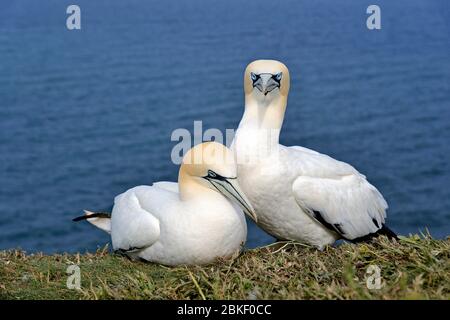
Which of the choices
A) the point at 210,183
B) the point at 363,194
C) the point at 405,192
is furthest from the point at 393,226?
the point at 210,183

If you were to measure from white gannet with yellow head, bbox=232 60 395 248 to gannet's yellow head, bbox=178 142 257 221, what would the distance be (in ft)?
1.12

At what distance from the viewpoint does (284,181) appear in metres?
6.86

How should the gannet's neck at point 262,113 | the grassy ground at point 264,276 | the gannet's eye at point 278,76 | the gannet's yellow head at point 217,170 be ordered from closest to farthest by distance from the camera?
the grassy ground at point 264,276, the gannet's yellow head at point 217,170, the gannet's eye at point 278,76, the gannet's neck at point 262,113

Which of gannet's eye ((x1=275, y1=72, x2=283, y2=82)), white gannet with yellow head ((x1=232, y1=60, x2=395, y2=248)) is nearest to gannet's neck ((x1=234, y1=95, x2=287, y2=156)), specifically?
white gannet with yellow head ((x1=232, y1=60, x2=395, y2=248))

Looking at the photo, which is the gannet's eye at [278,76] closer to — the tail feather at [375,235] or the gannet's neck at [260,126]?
the gannet's neck at [260,126]

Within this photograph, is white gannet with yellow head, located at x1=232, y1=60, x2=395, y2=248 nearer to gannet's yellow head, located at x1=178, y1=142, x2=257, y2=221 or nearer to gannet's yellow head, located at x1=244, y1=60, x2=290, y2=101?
gannet's yellow head, located at x1=244, y1=60, x2=290, y2=101

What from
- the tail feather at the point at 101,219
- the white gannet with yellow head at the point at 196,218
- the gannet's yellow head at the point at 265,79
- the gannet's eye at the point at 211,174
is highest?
the gannet's yellow head at the point at 265,79

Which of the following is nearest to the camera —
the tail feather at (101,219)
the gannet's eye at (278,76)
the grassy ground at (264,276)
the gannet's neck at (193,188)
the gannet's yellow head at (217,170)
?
the grassy ground at (264,276)

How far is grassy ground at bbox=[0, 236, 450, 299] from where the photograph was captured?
5.41 m

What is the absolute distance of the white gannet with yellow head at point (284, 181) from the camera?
6820mm

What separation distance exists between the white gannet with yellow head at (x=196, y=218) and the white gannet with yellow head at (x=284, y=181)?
0.31 metres

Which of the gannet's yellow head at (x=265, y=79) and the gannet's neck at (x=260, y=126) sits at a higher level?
the gannet's yellow head at (x=265, y=79)

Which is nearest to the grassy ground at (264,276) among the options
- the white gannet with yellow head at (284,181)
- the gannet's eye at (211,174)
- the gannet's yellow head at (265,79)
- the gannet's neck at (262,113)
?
the white gannet with yellow head at (284,181)
